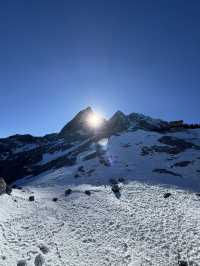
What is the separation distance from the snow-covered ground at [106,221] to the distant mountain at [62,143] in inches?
935

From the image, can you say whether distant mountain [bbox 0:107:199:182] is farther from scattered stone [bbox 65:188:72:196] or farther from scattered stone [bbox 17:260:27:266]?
scattered stone [bbox 17:260:27:266]

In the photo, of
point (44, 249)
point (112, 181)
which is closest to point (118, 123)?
point (112, 181)

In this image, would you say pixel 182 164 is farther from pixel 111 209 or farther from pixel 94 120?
pixel 94 120

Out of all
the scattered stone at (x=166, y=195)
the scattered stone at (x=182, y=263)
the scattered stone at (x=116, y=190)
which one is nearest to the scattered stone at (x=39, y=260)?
the scattered stone at (x=182, y=263)

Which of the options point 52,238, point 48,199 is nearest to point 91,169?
point 48,199

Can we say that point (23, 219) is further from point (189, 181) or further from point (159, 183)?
point (189, 181)

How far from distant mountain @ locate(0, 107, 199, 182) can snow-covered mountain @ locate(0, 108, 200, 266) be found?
8.62ft

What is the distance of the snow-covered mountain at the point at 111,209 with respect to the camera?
27734 millimetres

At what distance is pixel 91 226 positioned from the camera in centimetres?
3428

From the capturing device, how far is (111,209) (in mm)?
39781

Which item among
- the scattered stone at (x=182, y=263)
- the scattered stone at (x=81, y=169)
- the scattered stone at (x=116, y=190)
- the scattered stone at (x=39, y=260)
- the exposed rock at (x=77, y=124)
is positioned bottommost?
the scattered stone at (x=182, y=263)

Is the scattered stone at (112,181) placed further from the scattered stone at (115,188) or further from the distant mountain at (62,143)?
the distant mountain at (62,143)

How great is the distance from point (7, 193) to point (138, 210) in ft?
59.4

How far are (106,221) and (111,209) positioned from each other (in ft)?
13.1
